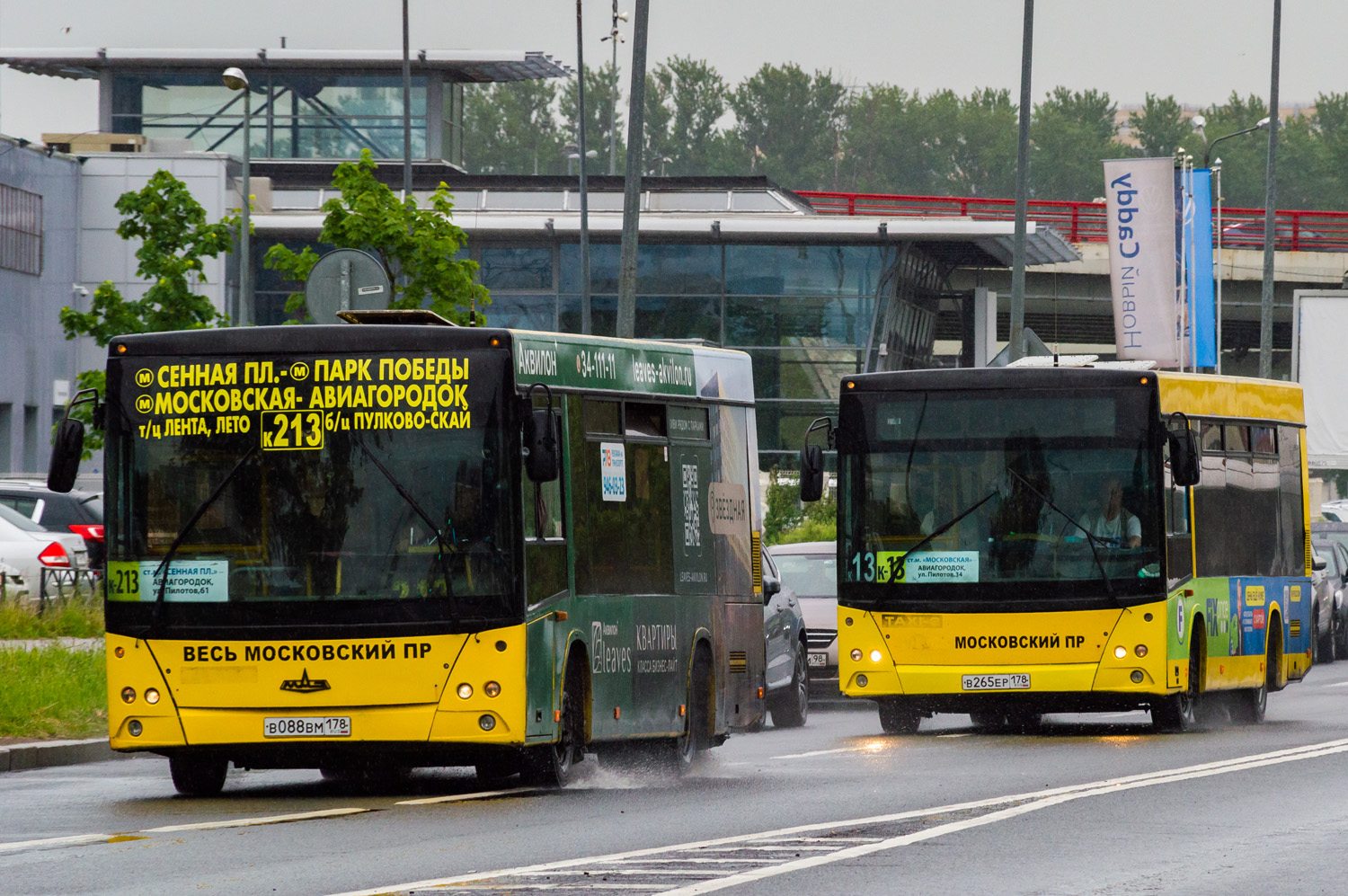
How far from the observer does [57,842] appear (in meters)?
11.3

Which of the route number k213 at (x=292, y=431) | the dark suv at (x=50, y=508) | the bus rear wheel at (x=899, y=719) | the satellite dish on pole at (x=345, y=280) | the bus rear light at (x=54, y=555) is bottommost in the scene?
the bus rear wheel at (x=899, y=719)

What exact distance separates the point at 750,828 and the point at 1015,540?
25.2ft

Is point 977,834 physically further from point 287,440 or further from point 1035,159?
point 1035,159

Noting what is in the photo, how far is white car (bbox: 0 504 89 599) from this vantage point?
94.5ft

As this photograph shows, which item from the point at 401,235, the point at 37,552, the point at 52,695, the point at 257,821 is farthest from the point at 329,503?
the point at 401,235

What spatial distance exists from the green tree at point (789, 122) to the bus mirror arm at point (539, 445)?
131732 millimetres

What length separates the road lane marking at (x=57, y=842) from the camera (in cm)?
1102

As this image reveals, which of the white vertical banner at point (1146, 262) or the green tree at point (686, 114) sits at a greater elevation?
the green tree at point (686, 114)

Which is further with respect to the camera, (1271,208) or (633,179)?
(1271,208)

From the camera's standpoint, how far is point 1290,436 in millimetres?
23953

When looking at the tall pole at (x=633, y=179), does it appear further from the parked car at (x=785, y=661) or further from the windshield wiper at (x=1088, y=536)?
the windshield wiper at (x=1088, y=536)

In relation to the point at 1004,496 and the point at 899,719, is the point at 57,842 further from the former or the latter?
the point at 899,719

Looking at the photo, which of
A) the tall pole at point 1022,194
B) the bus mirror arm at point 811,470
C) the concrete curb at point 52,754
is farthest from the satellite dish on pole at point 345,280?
the tall pole at point 1022,194

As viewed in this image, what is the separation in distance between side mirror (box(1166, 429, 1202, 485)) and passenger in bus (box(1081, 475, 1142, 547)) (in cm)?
48
